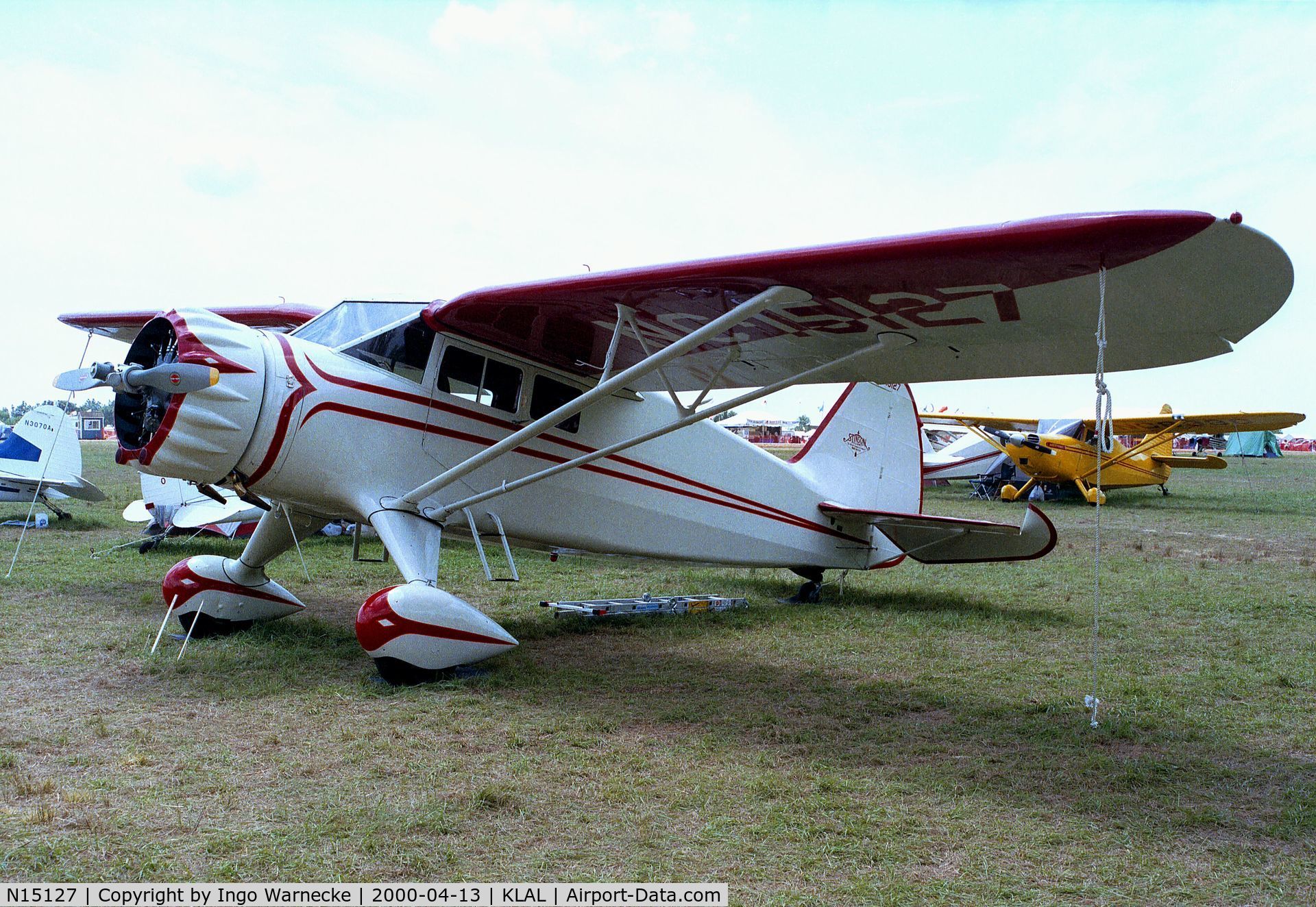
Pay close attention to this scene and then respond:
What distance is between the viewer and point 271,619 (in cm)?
683

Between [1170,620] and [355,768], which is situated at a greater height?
[1170,620]

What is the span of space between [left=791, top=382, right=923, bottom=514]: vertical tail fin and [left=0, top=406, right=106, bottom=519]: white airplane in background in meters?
11.9

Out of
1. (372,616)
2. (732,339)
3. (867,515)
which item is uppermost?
→ (732,339)

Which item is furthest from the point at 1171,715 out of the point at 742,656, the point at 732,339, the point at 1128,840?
the point at 732,339

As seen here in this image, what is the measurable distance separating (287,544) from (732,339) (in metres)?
3.69

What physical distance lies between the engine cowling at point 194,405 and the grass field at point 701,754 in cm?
129

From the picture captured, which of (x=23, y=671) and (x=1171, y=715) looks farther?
(x=23, y=671)

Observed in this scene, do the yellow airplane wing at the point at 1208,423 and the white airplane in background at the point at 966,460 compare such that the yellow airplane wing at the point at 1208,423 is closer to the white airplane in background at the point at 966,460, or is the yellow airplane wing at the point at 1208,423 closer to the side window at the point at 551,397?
the white airplane in background at the point at 966,460

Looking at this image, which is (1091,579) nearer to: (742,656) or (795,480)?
(795,480)

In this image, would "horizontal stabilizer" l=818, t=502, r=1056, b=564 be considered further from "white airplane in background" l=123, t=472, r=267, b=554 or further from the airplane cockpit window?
"white airplane in background" l=123, t=472, r=267, b=554

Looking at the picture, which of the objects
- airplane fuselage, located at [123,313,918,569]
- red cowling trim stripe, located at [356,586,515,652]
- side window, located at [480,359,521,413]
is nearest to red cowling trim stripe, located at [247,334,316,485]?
airplane fuselage, located at [123,313,918,569]

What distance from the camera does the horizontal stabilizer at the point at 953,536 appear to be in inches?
297

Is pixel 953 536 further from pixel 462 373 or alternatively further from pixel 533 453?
pixel 462 373

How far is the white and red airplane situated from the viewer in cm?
395
